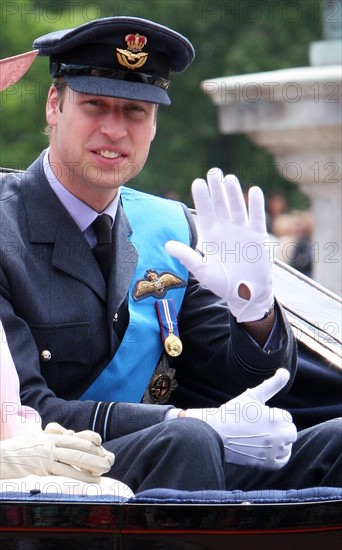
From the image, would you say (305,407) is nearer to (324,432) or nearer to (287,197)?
(324,432)

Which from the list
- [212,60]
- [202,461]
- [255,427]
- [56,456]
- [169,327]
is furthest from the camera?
[212,60]

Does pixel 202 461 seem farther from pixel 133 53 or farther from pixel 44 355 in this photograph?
pixel 133 53

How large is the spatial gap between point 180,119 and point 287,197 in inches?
79.7

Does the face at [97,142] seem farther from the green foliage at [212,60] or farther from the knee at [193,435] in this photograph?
the green foliage at [212,60]

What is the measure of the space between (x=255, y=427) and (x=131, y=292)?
0.60m

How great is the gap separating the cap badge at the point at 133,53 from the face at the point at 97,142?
9cm

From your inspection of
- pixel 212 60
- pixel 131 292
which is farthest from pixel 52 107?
pixel 212 60

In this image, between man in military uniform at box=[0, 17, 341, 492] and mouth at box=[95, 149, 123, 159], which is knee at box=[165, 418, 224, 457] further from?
mouth at box=[95, 149, 123, 159]

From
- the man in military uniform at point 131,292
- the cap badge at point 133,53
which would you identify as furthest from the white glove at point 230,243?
the cap badge at point 133,53

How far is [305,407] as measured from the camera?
3.53 meters

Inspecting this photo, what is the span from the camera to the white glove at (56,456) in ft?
8.40

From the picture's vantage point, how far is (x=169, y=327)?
3381mm

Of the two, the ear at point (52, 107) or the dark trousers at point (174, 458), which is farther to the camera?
the ear at point (52, 107)

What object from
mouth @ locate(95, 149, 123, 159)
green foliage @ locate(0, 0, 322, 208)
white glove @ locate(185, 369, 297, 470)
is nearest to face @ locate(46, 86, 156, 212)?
mouth @ locate(95, 149, 123, 159)
